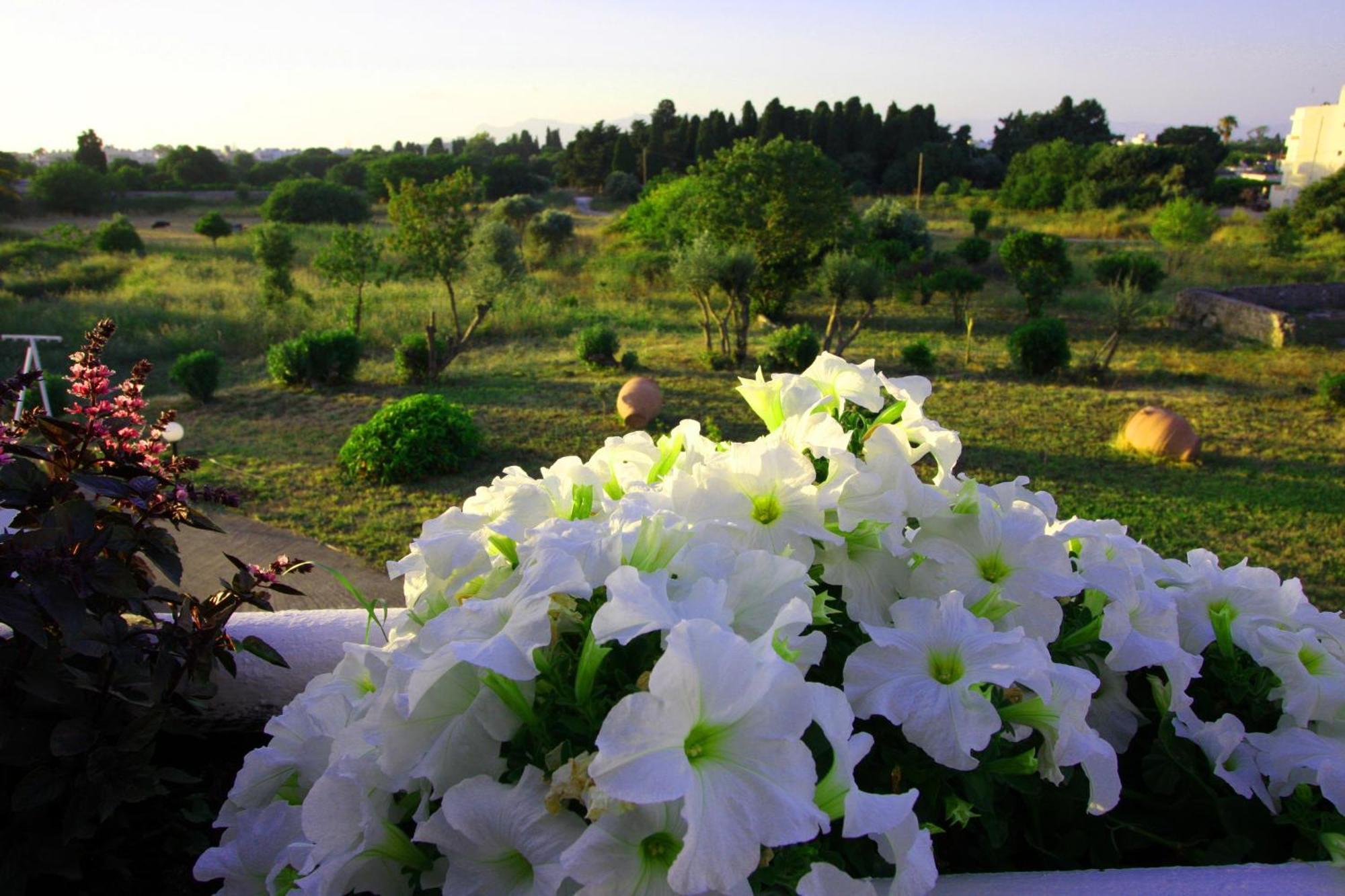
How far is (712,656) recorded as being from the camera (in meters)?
0.72

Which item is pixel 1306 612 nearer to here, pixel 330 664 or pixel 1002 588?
pixel 1002 588

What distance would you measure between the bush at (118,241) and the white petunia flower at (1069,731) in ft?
82.8

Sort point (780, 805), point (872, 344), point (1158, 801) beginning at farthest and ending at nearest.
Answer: point (872, 344), point (1158, 801), point (780, 805)

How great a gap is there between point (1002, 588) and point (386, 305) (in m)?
14.1

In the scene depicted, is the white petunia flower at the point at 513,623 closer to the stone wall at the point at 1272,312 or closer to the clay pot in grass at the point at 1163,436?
the clay pot in grass at the point at 1163,436

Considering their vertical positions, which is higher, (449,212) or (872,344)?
(449,212)

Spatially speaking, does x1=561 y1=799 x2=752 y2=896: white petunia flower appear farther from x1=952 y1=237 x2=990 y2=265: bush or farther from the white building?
the white building

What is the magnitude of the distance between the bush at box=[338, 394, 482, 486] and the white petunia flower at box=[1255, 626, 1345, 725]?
18.2ft

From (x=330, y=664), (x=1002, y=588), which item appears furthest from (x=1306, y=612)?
(x=330, y=664)

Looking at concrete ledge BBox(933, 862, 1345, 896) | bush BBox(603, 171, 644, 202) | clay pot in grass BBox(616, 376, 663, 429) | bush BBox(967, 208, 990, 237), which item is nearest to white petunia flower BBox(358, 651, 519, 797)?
concrete ledge BBox(933, 862, 1345, 896)

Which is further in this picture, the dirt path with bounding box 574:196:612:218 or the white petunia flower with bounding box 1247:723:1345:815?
the dirt path with bounding box 574:196:612:218

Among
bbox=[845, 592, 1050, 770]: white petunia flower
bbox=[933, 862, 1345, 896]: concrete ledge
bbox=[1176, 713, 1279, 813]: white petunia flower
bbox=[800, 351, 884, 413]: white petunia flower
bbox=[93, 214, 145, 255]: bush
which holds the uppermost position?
bbox=[800, 351, 884, 413]: white petunia flower

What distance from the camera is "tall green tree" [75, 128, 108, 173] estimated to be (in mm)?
41312

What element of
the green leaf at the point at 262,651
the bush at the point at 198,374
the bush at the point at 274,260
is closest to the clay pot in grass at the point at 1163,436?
the green leaf at the point at 262,651
